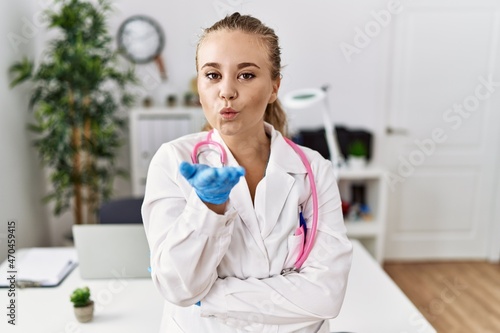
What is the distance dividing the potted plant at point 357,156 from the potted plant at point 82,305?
228 centimetres

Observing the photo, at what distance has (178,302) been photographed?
878 millimetres

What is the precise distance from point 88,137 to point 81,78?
403mm

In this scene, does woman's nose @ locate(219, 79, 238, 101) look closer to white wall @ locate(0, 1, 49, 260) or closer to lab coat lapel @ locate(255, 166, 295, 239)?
lab coat lapel @ locate(255, 166, 295, 239)

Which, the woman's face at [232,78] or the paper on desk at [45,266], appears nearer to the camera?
the woman's face at [232,78]

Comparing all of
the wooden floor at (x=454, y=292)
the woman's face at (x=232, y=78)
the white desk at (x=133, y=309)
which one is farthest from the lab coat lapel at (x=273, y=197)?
the wooden floor at (x=454, y=292)

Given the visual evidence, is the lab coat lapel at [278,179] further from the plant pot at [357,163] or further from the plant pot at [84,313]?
the plant pot at [357,163]

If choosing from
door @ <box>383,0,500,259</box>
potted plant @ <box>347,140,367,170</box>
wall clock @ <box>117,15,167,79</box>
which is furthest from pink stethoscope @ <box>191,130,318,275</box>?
door @ <box>383,0,500,259</box>

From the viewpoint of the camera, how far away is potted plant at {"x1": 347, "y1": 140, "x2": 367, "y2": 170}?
322 centimetres

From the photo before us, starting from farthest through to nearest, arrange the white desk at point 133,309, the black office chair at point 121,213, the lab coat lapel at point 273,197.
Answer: the black office chair at point 121,213 < the white desk at point 133,309 < the lab coat lapel at point 273,197

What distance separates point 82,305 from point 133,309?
158 millimetres

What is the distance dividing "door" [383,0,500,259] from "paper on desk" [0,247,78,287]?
2514 mm

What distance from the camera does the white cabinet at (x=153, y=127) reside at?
3117 millimetres

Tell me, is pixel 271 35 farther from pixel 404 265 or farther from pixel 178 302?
pixel 404 265

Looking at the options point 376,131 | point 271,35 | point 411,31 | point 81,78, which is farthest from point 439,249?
point 271,35
